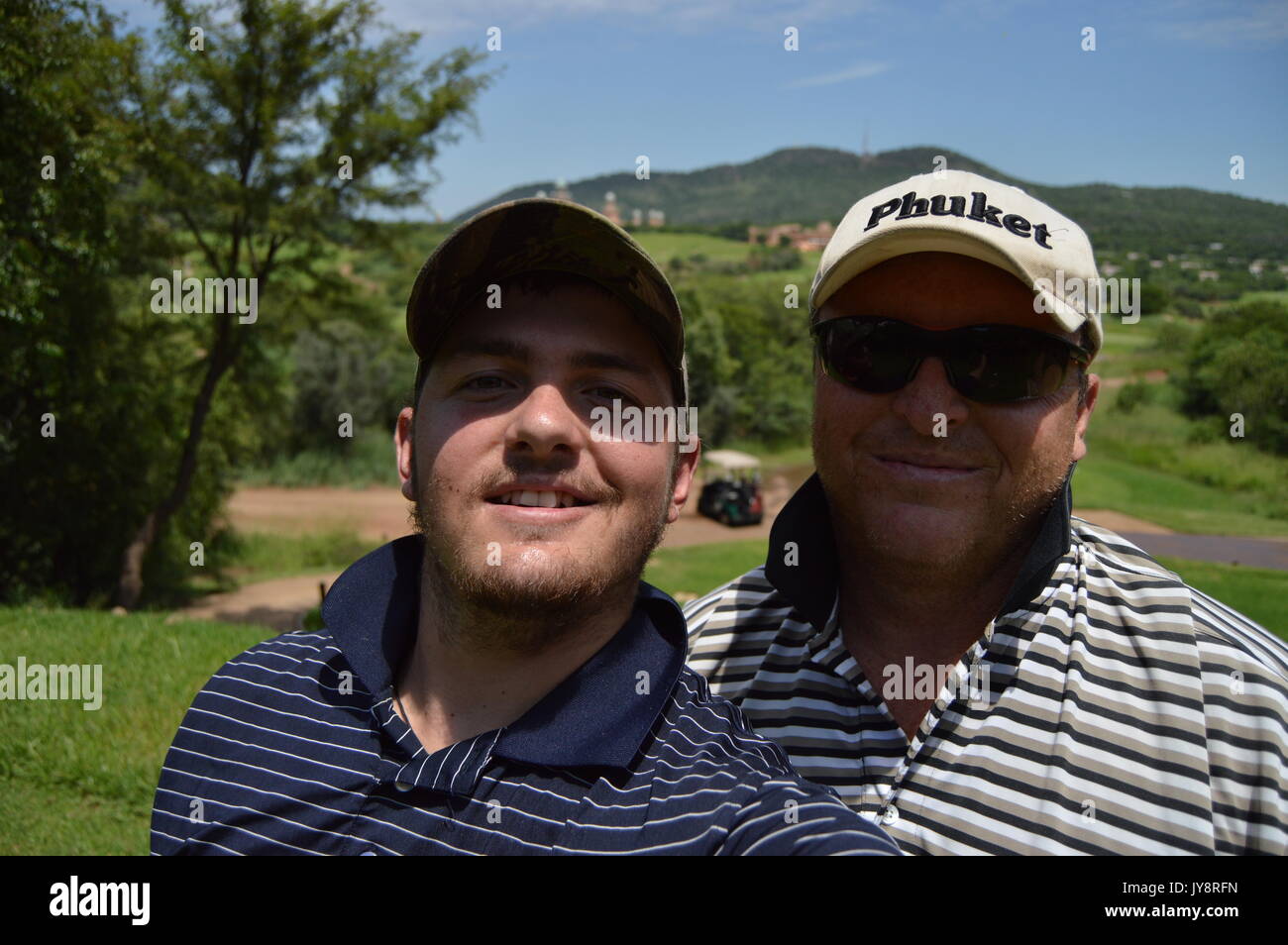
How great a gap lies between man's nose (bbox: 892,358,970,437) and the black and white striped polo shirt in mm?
388

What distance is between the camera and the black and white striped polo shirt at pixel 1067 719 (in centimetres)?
212

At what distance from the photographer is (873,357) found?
2.74 meters

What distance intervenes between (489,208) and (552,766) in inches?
54.7

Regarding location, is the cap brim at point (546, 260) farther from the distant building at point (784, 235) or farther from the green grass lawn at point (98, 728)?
the distant building at point (784, 235)

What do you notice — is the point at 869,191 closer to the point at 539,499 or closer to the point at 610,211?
the point at 539,499

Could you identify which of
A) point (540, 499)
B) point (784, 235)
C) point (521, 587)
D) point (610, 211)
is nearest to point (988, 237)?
point (540, 499)

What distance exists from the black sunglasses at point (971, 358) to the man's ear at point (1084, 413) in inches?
5.2

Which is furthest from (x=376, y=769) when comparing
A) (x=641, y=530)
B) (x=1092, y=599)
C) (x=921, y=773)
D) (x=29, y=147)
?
(x=29, y=147)

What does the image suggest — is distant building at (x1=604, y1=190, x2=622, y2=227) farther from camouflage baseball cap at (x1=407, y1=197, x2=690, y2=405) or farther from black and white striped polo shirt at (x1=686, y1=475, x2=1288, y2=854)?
black and white striped polo shirt at (x1=686, y1=475, x2=1288, y2=854)

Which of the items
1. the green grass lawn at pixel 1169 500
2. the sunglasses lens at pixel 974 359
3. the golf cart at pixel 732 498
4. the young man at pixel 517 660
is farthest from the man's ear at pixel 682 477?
the golf cart at pixel 732 498

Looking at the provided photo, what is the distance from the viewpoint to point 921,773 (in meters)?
2.43

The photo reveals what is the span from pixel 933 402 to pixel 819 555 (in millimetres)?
610

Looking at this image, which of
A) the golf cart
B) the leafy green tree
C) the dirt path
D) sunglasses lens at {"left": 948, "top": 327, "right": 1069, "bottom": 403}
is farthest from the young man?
the golf cart
